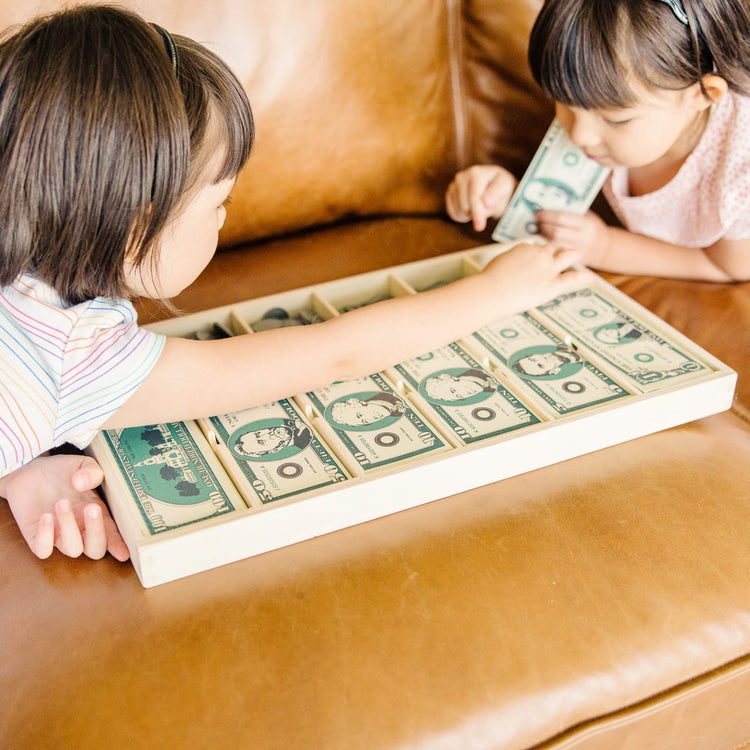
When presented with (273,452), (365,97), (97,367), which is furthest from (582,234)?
(97,367)

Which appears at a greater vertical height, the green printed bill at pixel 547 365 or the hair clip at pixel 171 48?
the hair clip at pixel 171 48

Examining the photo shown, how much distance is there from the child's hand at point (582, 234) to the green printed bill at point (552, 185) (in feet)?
0.10

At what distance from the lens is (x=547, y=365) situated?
828mm

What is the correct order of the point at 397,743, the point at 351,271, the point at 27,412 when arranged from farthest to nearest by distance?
the point at 351,271 → the point at 27,412 → the point at 397,743

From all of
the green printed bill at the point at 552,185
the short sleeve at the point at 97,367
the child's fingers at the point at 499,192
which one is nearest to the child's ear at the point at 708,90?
the green printed bill at the point at 552,185

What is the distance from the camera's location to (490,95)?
1.13m

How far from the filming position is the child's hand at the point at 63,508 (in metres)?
0.65

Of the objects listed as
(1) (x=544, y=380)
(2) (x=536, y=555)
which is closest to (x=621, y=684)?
(2) (x=536, y=555)

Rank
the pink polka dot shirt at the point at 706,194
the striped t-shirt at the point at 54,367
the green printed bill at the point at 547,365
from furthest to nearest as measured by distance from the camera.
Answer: the pink polka dot shirt at the point at 706,194 < the green printed bill at the point at 547,365 < the striped t-shirt at the point at 54,367

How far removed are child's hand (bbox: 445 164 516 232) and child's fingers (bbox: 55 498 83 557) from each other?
0.64m

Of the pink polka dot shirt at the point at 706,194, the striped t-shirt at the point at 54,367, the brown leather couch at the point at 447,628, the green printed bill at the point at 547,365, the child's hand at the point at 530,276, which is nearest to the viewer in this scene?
the brown leather couch at the point at 447,628

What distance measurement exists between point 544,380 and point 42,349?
443mm

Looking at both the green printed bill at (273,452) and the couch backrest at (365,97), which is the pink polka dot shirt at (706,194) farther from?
the green printed bill at (273,452)

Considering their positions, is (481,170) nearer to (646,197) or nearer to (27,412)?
(646,197)
